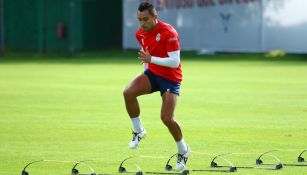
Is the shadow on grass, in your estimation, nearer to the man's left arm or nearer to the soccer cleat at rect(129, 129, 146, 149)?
the soccer cleat at rect(129, 129, 146, 149)

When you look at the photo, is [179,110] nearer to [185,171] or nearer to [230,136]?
[230,136]

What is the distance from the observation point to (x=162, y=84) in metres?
13.7

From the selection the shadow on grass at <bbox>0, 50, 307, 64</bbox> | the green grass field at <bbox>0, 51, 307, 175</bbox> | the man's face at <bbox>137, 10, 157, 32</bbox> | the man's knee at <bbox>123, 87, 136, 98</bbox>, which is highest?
the man's face at <bbox>137, 10, 157, 32</bbox>

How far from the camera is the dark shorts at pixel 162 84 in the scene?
13695 mm

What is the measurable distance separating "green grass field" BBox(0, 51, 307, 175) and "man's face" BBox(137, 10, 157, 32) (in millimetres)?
1997

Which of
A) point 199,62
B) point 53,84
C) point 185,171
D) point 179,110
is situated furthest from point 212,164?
point 199,62

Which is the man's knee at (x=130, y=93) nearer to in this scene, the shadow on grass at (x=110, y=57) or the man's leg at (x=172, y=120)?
the man's leg at (x=172, y=120)

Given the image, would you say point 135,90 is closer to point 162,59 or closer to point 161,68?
point 161,68

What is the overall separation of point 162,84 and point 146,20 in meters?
1.01

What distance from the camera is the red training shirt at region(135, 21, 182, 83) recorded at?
13.5m

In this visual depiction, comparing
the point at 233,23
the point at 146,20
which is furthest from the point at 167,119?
the point at 233,23

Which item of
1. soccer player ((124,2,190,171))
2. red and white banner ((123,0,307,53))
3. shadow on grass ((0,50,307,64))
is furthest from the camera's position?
shadow on grass ((0,50,307,64))

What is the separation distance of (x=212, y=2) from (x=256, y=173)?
38.5m

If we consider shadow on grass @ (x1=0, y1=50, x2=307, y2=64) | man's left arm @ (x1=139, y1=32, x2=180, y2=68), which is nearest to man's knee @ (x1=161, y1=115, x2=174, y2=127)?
man's left arm @ (x1=139, y1=32, x2=180, y2=68)
